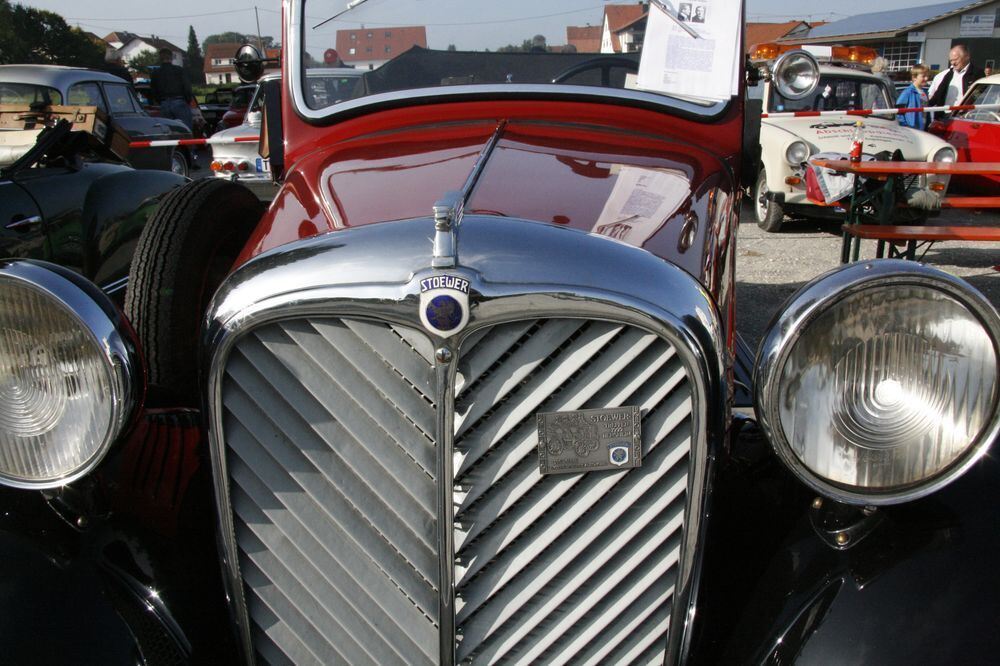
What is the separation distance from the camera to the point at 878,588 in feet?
5.18

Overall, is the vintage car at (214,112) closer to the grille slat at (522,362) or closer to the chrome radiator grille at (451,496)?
the chrome radiator grille at (451,496)

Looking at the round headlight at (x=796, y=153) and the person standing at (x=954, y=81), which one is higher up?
the person standing at (x=954, y=81)

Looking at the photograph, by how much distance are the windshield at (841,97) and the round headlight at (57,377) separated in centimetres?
943

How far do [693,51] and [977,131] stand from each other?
31.0 feet

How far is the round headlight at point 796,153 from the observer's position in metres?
8.55

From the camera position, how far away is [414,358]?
148 centimetres

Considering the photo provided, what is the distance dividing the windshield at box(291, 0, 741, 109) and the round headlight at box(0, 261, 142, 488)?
1274mm

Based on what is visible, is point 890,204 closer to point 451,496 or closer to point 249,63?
point 249,63

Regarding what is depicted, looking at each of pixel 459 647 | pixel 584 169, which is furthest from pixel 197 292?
pixel 459 647

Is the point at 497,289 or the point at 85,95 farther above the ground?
the point at 85,95

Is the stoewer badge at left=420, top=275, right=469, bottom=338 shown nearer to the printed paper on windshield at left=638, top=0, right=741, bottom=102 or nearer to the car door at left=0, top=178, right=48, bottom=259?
the printed paper on windshield at left=638, top=0, right=741, bottom=102

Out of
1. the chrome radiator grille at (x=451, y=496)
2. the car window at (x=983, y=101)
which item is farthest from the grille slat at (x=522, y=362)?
the car window at (x=983, y=101)

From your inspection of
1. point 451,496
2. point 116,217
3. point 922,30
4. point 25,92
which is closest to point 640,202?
point 451,496

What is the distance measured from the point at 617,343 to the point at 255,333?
0.66 m
